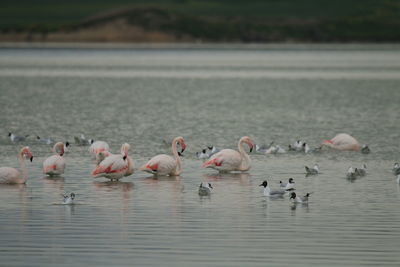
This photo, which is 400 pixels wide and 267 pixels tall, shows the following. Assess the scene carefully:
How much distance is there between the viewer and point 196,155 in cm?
2559

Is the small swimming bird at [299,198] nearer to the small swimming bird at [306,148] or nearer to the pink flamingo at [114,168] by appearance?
the pink flamingo at [114,168]

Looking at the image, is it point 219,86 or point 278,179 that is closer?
point 278,179

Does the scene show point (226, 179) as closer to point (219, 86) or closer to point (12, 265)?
point (12, 265)

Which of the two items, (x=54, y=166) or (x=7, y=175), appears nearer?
(x=7, y=175)

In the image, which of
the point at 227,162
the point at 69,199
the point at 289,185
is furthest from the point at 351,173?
the point at 69,199

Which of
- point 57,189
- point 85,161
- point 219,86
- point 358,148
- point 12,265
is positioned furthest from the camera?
point 219,86

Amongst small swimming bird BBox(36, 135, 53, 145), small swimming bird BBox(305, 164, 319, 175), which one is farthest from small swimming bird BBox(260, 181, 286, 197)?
small swimming bird BBox(36, 135, 53, 145)

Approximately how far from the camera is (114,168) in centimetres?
2075

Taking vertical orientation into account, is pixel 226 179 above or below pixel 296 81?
below

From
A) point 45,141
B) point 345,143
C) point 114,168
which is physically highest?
point 45,141

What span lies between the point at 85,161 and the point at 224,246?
415 inches

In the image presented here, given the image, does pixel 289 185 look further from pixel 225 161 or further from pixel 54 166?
pixel 54 166

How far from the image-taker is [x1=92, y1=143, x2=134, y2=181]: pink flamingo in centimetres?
2069

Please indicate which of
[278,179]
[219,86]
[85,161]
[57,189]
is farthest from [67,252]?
[219,86]
